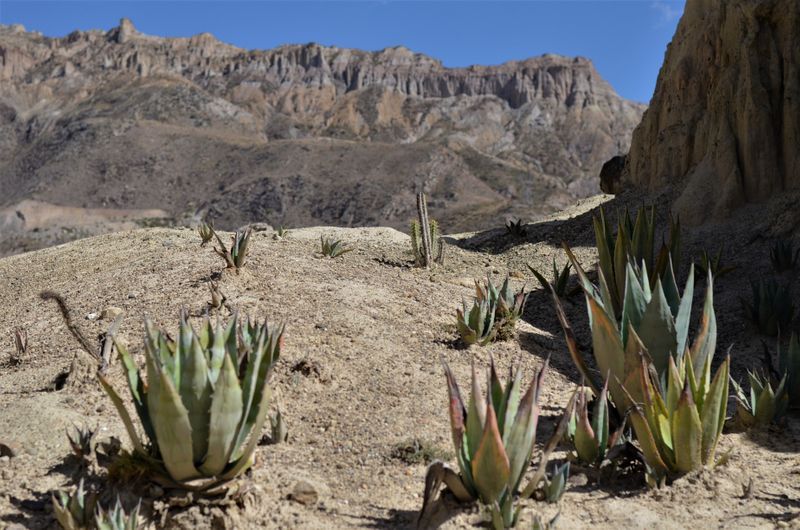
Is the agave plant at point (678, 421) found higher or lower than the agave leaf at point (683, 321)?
lower

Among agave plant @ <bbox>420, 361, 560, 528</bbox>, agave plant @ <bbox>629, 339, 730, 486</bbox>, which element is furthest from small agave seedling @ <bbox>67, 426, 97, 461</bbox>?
agave plant @ <bbox>629, 339, 730, 486</bbox>

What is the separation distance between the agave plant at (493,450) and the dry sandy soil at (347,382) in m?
0.12

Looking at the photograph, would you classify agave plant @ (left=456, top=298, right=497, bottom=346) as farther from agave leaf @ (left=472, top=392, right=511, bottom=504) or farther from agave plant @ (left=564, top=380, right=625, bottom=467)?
agave leaf @ (left=472, top=392, right=511, bottom=504)

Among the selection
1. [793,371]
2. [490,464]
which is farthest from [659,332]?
[490,464]

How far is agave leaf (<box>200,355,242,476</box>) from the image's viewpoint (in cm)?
315

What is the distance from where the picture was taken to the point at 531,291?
7945 mm

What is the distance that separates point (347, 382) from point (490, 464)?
1938 millimetres

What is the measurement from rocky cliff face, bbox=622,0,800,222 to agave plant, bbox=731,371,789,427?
512cm

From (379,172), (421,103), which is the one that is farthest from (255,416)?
(421,103)

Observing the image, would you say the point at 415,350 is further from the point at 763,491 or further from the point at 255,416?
the point at 763,491

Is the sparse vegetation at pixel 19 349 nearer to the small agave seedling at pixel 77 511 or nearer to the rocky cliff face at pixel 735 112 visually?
the small agave seedling at pixel 77 511

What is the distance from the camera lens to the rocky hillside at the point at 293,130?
59219 millimetres

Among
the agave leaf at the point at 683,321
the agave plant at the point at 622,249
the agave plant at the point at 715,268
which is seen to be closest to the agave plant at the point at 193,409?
the agave leaf at the point at 683,321

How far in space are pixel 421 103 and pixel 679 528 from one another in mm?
103051
